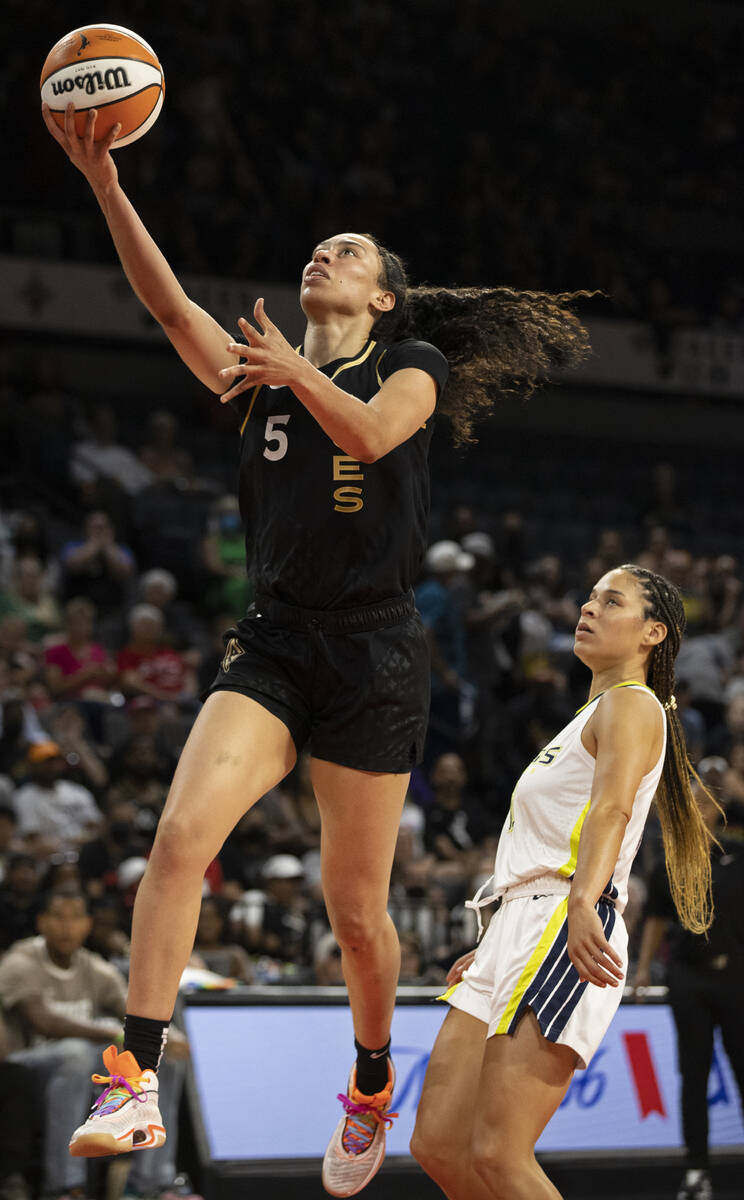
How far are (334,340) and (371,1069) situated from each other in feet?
6.93

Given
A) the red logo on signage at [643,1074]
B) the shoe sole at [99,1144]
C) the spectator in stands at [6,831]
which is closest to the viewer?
the shoe sole at [99,1144]

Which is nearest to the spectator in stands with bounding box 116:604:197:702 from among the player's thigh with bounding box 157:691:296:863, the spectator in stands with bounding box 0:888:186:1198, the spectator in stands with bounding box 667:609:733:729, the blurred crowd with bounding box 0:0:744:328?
the spectator in stands with bounding box 0:888:186:1198

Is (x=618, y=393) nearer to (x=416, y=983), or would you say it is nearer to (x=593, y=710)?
(x=416, y=983)

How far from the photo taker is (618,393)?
19.0m

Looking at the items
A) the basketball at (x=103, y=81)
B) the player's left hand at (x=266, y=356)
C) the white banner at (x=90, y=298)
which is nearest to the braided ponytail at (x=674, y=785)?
the player's left hand at (x=266, y=356)

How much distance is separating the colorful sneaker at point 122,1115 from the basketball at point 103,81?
231 centimetres

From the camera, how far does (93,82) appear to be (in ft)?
12.5

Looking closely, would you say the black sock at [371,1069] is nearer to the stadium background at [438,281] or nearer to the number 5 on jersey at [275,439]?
the number 5 on jersey at [275,439]

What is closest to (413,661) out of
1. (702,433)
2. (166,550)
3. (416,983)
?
(416,983)

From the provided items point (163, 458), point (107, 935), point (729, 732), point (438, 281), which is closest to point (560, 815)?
point (107, 935)

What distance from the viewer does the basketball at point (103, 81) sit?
12.5 feet

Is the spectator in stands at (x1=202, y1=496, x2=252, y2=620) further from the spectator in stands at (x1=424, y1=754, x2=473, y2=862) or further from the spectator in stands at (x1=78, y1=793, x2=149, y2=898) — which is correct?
the spectator in stands at (x1=78, y1=793, x2=149, y2=898)

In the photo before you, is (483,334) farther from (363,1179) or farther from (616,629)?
(363,1179)

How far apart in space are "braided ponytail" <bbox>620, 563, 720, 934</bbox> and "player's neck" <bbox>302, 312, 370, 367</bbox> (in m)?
Result: 0.99
